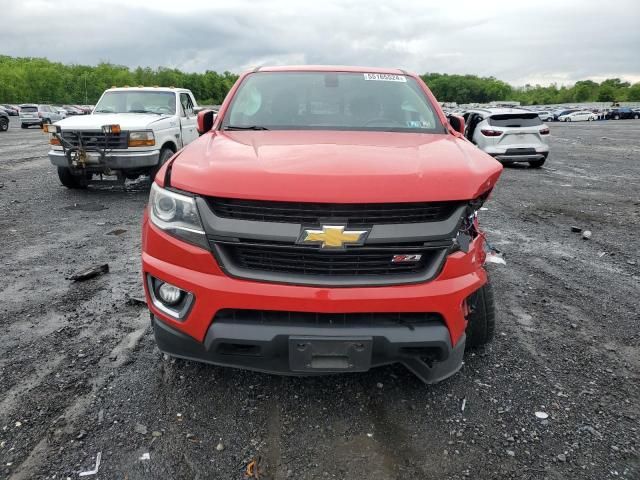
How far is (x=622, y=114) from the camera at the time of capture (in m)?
59.8

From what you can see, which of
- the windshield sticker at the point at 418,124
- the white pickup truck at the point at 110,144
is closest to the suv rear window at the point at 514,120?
the white pickup truck at the point at 110,144

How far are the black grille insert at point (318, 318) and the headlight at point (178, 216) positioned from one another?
13.7 inches

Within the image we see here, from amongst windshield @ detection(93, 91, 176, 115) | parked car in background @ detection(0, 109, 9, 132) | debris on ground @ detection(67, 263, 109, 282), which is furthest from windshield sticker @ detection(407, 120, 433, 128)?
parked car in background @ detection(0, 109, 9, 132)

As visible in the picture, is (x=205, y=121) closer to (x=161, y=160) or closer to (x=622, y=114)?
(x=161, y=160)

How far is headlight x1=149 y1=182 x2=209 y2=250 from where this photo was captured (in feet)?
7.61

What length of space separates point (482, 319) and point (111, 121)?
749 cm

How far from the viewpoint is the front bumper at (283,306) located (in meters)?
2.22

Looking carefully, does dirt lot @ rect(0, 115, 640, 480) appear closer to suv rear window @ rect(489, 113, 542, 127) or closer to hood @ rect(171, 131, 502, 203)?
hood @ rect(171, 131, 502, 203)

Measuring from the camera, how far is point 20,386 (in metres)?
2.78

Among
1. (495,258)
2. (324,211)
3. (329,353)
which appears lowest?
(495,258)

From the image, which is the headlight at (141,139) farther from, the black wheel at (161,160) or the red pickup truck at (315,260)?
the red pickup truck at (315,260)

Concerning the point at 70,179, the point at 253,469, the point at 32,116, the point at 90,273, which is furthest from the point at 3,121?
the point at 253,469

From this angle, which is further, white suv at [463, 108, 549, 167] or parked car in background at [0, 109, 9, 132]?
parked car in background at [0, 109, 9, 132]

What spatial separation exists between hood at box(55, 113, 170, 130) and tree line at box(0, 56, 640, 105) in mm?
103665
